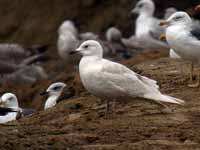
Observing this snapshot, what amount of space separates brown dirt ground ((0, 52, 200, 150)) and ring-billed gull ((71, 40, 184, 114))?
0.25m

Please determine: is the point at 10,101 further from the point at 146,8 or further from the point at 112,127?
the point at 146,8

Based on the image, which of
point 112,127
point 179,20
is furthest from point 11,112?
point 112,127

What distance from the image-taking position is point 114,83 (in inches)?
429

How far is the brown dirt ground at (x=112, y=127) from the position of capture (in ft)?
30.9

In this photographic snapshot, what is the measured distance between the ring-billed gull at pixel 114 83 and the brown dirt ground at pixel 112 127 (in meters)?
0.25

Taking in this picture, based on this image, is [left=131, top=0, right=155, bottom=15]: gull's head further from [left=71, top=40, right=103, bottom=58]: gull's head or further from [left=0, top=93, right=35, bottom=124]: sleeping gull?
[left=71, top=40, right=103, bottom=58]: gull's head

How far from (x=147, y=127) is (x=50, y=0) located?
756 inches

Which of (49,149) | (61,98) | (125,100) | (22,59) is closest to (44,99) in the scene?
(61,98)

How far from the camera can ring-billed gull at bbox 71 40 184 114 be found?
10805 mm

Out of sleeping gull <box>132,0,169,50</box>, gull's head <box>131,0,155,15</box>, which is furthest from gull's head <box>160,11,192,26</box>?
gull's head <box>131,0,155,15</box>

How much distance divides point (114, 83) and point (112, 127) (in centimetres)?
73

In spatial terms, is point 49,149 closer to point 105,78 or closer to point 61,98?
point 105,78

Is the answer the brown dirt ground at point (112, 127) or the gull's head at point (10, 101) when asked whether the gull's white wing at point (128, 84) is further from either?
the gull's head at point (10, 101)

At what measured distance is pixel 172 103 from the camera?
11.2m
